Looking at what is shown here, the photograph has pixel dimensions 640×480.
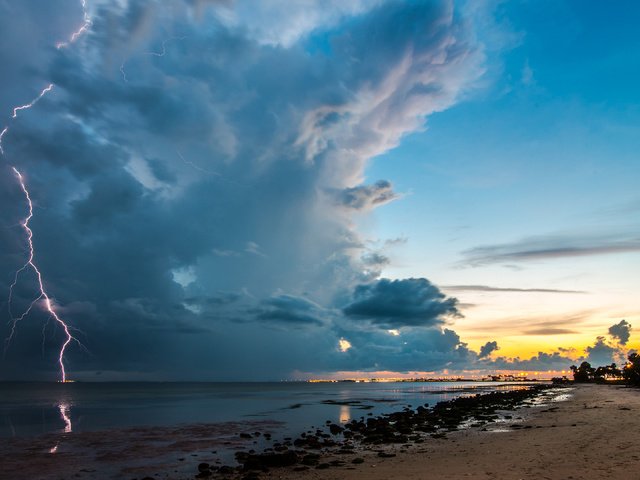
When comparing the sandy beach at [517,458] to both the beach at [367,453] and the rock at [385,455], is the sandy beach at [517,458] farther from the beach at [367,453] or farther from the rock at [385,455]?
the rock at [385,455]

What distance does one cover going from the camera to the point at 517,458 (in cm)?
2195

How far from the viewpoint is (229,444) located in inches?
1433

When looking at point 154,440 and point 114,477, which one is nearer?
point 114,477

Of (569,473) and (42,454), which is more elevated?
(569,473)

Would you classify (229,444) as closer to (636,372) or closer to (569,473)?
(569,473)

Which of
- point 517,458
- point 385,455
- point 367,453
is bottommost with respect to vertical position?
point 367,453

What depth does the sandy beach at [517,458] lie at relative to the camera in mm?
18438

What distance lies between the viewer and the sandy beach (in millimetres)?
18438

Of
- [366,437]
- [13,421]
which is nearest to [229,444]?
[366,437]

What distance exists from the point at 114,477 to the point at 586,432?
103 ft

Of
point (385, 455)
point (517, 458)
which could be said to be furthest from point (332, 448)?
point (517, 458)

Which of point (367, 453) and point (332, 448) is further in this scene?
point (332, 448)

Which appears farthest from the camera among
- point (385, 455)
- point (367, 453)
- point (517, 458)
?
point (367, 453)

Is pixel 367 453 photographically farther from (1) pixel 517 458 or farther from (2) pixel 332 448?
(1) pixel 517 458
